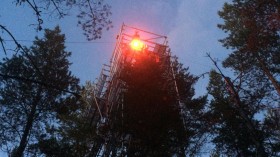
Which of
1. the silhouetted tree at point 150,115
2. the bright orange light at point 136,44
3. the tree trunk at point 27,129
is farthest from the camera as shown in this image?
the bright orange light at point 136,44

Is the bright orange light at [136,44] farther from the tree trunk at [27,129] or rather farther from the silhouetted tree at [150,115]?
the tree trunk at [27,129]

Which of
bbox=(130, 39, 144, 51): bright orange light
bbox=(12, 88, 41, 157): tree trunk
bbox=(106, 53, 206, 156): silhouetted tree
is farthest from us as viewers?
bbox=(130, 39, 144, 51): bright orange light

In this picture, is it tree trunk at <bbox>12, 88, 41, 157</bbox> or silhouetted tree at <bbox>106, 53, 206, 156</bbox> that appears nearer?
silhouetted tree at <bbox>106, 53, 206, 156</bbox>

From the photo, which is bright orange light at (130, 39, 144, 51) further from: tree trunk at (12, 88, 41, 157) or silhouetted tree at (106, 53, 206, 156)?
tree trunk at (12, 88, 41, 157)

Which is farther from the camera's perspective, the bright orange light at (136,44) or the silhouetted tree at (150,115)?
the bright orange light at (136,44)

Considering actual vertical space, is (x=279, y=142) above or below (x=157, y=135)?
above

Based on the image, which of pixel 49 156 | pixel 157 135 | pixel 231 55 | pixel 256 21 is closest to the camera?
pixel 157 135

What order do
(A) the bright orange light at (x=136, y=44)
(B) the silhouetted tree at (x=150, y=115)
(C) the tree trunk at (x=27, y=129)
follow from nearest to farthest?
1. (B) the silhouetted tree at (x=150, y=115)
2. (C) the tree trunk at (x=27, y=129)
3. (A) the bright orange light at (x=136, y=44)

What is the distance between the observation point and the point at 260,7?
1455 centimetres

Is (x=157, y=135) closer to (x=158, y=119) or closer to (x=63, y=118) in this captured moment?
(x=158, y=119)

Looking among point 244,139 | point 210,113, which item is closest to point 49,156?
point 210,113

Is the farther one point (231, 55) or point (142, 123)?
point (231, 55)

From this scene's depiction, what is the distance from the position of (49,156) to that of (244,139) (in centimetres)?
1322

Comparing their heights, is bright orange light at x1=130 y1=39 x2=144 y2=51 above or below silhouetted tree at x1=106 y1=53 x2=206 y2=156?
above
